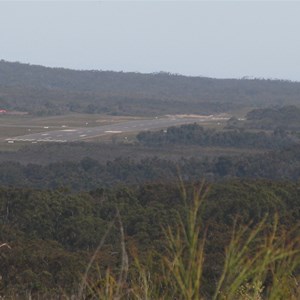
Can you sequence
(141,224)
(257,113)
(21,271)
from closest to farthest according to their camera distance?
(21,271), (141,224), (257,113)

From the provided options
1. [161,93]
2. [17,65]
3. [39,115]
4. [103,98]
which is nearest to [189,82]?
[161,93]

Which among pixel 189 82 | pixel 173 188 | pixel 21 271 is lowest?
pixel 189 82

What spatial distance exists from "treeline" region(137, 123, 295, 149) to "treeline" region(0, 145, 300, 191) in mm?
14924

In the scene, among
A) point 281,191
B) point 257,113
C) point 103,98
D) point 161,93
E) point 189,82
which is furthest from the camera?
point 189,82

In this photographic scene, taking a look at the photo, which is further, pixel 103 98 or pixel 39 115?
pixel 103 98

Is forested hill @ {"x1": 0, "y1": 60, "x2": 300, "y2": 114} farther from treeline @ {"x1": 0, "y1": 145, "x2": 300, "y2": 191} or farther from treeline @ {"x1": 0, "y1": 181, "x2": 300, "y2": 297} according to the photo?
treeline @ {"x1": 0, "y1": 181, "x2": 300, "y2": 297}

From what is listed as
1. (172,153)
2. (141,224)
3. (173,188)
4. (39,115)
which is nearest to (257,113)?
(39,115)

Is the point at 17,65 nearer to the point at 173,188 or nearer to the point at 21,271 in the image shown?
the point at 173,188

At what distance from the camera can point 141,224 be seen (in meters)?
25.1

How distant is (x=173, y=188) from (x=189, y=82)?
156906 millimetres

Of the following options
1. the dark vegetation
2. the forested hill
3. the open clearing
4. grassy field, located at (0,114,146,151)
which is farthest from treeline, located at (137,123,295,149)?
the forested hill

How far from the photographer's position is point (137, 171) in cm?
5244

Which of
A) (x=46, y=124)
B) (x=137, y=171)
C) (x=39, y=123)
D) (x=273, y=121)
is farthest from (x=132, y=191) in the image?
(x=39, y=123)

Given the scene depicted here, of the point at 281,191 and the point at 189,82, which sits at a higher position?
the point at 281,191
